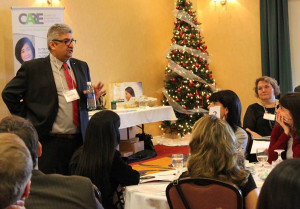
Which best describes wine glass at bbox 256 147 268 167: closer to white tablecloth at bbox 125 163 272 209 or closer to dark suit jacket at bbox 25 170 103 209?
white tablecloth at bbox 125 163 272 209

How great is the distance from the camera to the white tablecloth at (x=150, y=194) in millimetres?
2309

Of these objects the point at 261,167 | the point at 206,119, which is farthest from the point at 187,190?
the point at 261,167

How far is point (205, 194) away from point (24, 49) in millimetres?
4723

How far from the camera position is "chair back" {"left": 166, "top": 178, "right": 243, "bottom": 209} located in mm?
1941

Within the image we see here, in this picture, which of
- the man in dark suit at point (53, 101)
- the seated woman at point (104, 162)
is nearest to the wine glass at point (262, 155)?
the seated woman at point (104, 162)

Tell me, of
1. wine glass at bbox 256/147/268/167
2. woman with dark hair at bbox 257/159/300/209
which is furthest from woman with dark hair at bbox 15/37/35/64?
woman with dark hair at bbox 257/159/300/209

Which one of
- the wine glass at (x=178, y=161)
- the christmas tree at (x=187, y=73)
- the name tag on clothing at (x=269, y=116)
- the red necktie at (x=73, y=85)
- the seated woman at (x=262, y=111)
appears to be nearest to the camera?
the wine glass at (x=178, y=161)

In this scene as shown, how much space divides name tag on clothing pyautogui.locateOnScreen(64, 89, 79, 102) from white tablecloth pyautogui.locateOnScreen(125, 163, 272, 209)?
3.59 ft

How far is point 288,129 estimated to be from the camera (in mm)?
2914

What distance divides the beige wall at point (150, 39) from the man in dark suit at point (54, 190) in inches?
225

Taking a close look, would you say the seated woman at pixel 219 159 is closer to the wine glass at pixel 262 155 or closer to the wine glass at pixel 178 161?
the wine glass at pixel 178 161

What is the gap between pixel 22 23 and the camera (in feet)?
19.7

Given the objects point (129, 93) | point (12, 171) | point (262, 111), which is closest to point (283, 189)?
point (12, 171)

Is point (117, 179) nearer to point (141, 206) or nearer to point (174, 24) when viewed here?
point (141, 206)
